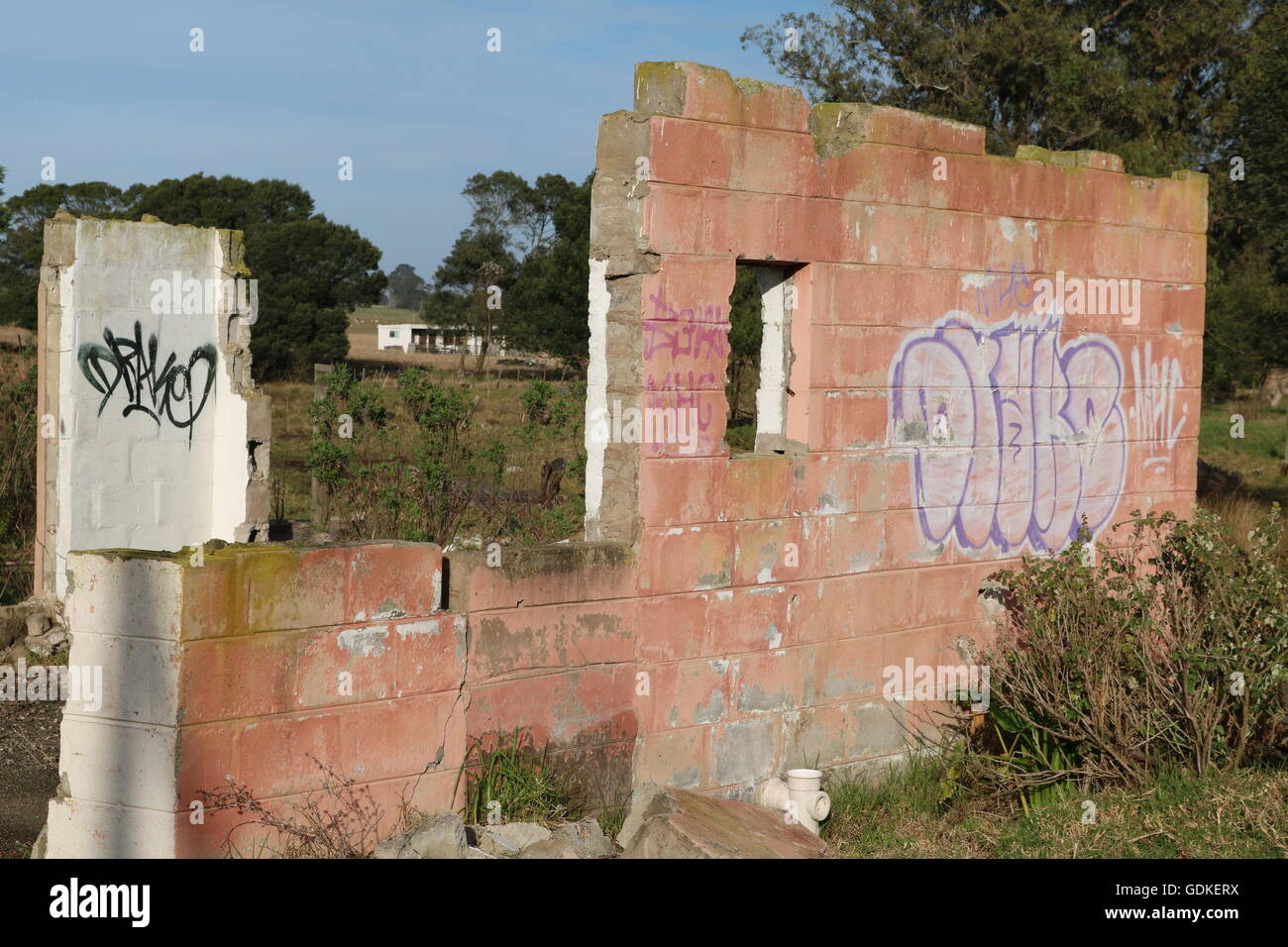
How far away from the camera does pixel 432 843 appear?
478 centimetres

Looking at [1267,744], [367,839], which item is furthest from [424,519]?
[1267,744]

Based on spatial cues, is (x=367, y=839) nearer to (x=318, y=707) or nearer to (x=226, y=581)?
(x=318, y=707)

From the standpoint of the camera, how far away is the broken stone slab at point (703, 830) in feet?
17.1

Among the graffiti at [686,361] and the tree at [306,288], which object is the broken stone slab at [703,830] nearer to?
the graffiti at [686,361]

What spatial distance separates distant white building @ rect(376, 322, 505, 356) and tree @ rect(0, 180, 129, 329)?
28.7 feet

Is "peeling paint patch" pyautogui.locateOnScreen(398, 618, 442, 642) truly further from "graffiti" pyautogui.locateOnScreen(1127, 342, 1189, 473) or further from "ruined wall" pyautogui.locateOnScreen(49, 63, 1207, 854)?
"graffiti" pyautogui.locateOnScreen(1127, 342, 1189, 473)

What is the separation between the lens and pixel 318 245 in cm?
3238

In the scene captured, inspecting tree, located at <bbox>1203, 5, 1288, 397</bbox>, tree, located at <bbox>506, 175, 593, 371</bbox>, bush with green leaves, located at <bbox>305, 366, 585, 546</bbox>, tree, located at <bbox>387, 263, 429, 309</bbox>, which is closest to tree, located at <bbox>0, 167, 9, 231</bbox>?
tree, located at <bbox>506, 175, 593, 371</bbox>

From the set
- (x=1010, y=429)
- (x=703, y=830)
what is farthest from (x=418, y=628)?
(x=1010, y=429)

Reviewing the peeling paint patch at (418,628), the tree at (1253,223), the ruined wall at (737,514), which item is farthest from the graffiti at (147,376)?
the tree at (1253,223)

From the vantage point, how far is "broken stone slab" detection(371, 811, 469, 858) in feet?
15.6

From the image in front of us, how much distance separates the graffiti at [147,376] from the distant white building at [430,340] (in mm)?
19313

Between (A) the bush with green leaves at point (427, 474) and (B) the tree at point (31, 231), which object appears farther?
(B) the tree at point (31, 231)

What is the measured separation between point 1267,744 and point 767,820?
2.53 meters
